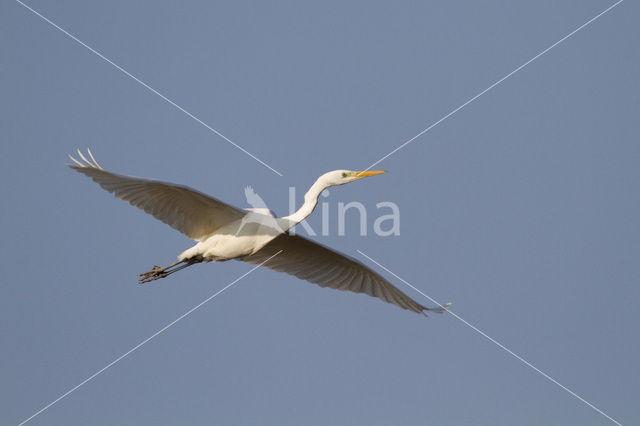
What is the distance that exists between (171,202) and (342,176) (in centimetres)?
302

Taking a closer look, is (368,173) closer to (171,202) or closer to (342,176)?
(342,176)

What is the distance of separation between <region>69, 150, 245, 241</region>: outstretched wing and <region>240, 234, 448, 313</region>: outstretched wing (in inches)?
52.8

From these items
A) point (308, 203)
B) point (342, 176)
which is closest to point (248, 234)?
point (308, 203)

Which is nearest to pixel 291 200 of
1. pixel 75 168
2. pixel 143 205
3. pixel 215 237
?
pixel 215 237

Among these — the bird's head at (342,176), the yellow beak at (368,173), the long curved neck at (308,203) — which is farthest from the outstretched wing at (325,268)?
the yellow beak at (368,173)

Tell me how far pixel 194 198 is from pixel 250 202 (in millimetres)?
1381

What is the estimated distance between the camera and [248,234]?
44.5ft

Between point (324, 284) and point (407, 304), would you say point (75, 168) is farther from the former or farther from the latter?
point (407, 304)

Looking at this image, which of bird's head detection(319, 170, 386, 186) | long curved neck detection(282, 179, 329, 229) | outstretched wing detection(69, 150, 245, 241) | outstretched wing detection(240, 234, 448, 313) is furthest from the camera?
outstretched wing detection(240, 234, 448, 313)

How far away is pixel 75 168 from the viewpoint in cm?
1192

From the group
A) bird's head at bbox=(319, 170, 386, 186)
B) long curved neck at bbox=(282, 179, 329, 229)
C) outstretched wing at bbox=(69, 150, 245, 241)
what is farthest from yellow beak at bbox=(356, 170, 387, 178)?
outstretched wing at bbox=(69, 150, 245, 241)

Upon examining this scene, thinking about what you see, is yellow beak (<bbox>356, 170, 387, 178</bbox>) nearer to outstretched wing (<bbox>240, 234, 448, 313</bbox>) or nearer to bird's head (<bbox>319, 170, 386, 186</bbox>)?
bird's head (<bbox>319, 170, 386, 186</bbox>)

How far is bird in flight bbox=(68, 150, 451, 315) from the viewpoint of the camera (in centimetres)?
1263

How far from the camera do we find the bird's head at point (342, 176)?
13922mm
